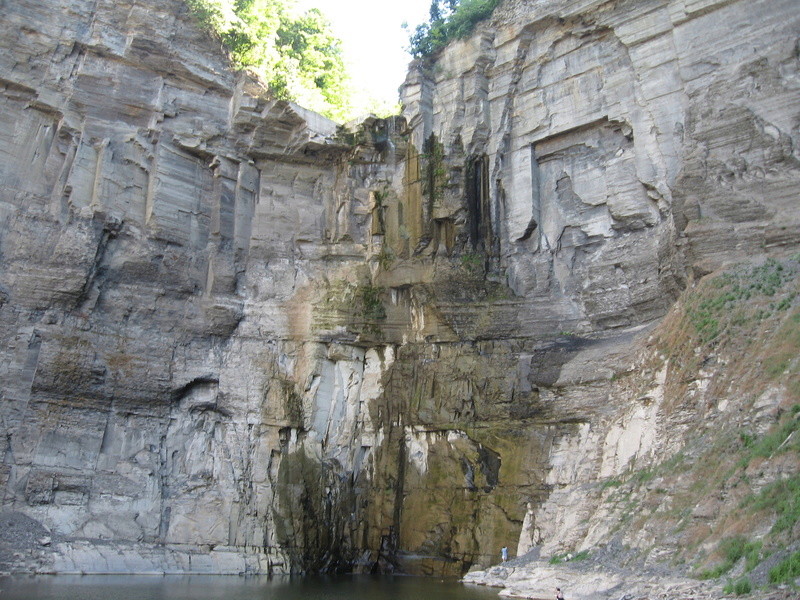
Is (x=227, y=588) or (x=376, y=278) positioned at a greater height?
(x=376, y=278)

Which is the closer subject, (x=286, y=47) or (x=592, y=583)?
(x=592, y=583)

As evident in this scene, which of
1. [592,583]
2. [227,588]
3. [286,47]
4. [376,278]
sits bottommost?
[227,588]

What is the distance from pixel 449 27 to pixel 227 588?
946 inches

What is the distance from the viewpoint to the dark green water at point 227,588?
63.5ft

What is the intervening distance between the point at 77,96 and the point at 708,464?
25474 millimetres

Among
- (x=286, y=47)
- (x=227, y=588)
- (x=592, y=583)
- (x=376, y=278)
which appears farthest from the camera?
(x=286, y=47)

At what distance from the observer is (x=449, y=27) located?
33.9 metres

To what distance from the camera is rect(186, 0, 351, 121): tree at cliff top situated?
32812 mm

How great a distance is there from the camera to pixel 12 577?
2231 centimetres

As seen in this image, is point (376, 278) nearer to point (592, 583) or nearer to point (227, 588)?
point (227, 588)

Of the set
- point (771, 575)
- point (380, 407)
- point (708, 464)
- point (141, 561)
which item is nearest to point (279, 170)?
point (380, 407)

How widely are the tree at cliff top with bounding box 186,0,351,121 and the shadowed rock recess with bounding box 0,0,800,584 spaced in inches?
37.5

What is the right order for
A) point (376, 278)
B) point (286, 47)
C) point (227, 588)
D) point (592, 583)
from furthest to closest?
1. point (286, 47)
2. point (376, 278)
3. point (227, 588)
4. point (592, 583)

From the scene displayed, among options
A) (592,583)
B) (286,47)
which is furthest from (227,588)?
(286,47)
